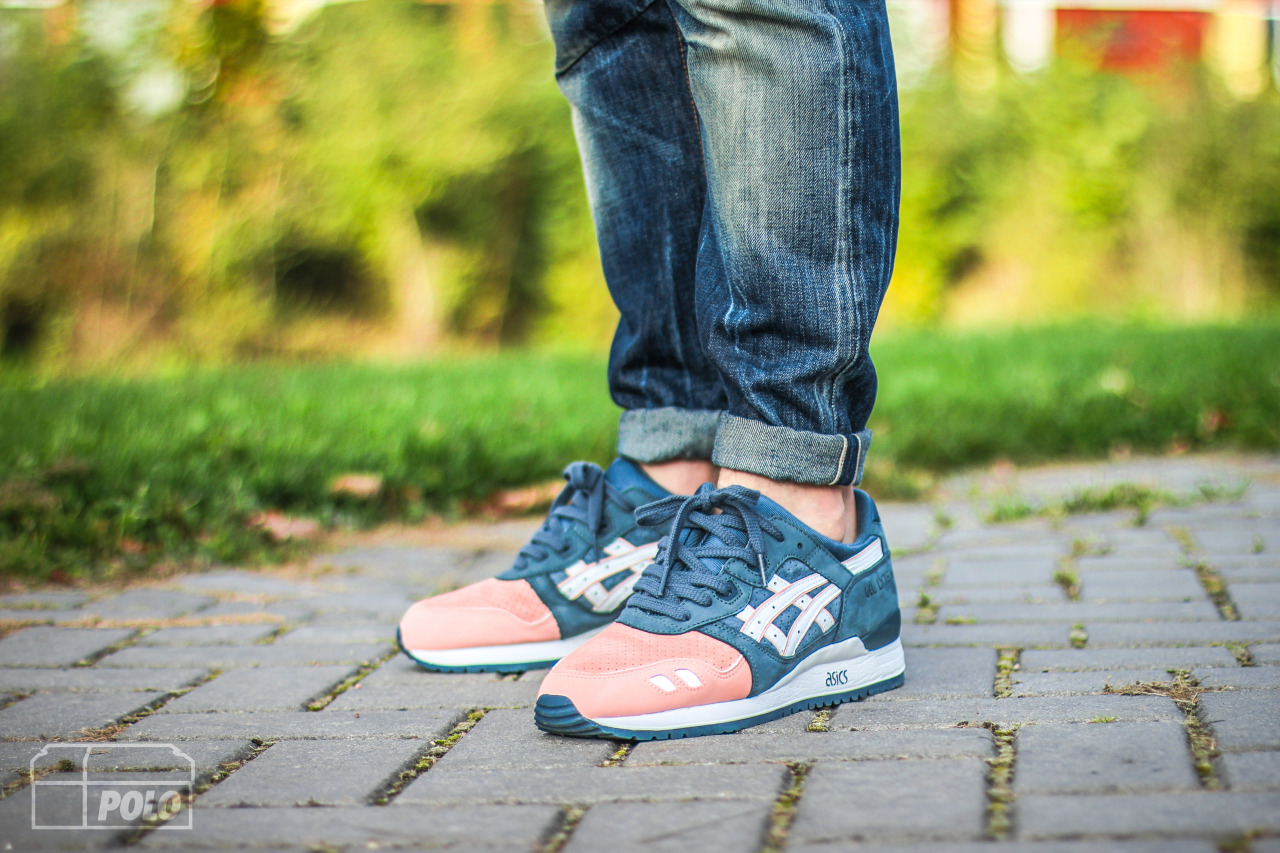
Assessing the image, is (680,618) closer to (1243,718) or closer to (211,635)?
(1243,718)

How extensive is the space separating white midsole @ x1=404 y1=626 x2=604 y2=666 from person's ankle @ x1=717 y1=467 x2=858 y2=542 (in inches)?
13.2

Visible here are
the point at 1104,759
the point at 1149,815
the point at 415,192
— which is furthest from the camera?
the point at 415,192

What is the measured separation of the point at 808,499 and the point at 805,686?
234 mm

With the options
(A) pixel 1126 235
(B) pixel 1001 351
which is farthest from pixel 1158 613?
(A) pixel 1126 235

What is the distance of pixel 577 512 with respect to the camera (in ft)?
5.39

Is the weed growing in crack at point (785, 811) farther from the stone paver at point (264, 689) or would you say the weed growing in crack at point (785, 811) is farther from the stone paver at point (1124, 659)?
the stone paver at point (264, 689)

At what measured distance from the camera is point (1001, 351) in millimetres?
5199

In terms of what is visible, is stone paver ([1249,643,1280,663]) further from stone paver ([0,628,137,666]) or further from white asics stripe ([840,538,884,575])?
stone paver ([0,628,137,666])

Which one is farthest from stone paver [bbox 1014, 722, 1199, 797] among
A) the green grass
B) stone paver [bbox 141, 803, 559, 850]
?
the green grass

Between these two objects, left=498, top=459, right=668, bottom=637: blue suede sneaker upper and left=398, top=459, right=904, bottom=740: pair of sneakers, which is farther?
left=498, top=459, right=668, bottom=637: blue suede sneaker upper

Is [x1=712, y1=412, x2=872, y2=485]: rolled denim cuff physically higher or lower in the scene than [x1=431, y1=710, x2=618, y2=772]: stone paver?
higher

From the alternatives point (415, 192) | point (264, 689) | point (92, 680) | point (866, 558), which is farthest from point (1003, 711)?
point (415, 192)

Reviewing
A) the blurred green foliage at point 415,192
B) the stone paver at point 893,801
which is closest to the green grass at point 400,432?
the stone paver at point 893,801

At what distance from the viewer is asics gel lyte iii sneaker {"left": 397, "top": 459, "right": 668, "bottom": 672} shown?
156 cm
